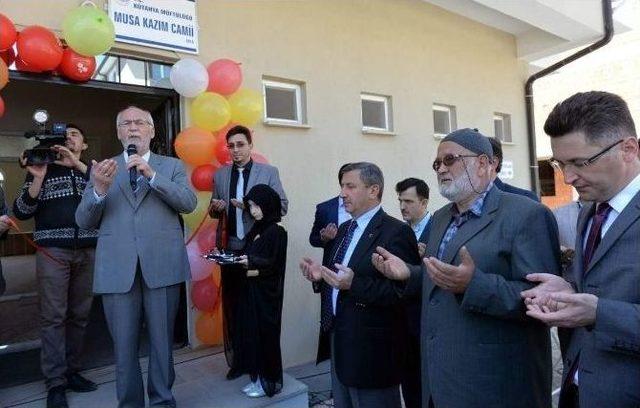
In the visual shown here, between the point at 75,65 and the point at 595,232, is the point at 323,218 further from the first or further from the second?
the point at 595,232

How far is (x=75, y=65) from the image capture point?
3307 mm

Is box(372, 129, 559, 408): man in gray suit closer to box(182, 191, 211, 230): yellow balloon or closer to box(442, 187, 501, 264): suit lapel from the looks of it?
box(442, 187, 501, 264): suit lapel

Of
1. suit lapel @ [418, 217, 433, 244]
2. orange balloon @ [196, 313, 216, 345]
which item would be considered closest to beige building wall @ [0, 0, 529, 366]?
orange balloon @ [196, 313, 216, 345]

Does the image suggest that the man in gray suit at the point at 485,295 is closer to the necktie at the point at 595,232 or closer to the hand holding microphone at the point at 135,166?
the necktie at the point at 595,232

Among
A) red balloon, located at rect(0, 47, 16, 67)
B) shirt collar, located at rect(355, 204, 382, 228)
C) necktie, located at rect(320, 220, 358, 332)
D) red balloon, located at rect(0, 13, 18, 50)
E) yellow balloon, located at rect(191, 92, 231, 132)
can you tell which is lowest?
necktie, located at rect(320, 220, 358, 332)

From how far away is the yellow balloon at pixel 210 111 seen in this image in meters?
3.78

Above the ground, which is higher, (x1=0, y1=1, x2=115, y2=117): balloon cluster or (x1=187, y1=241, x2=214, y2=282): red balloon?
(x1=0, y1=1, x2=115, y2=117): balloon cluster

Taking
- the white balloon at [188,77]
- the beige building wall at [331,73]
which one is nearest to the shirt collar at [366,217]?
the white balloon at [188,77]

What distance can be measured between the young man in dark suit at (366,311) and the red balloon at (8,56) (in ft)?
8.79

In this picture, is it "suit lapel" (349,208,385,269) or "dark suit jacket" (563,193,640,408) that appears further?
"suit lapel" (349,208,385,269)

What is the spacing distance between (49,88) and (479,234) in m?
8.32

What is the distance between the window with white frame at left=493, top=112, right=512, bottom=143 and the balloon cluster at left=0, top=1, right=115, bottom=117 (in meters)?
6.31

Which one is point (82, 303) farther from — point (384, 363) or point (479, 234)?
point (479, 234)

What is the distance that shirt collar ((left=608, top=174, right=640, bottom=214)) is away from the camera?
1361 millimetres
